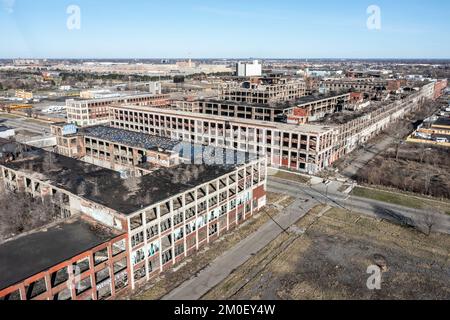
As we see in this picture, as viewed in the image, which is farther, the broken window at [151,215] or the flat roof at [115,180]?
the flat roof at [115,180]

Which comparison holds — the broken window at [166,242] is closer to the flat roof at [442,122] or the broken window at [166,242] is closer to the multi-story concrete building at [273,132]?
the multi-story concrete building at [273,132]

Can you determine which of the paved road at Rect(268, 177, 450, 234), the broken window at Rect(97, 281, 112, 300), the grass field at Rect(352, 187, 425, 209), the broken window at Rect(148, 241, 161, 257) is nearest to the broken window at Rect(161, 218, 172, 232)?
the broken window at Rect(148, 241, 161, 257)

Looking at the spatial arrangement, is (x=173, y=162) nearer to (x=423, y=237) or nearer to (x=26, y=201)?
(x=26, y=201)

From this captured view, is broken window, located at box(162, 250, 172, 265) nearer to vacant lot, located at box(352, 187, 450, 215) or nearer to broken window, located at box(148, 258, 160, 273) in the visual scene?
broken window, located at box(148, 258, 160, 273)

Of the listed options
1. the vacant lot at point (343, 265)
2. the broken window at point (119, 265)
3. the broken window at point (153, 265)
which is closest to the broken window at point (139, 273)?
the broken window at point (153, 265)

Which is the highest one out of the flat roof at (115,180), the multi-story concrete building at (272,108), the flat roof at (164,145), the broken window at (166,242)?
the multi-story concrete building at (272,108)

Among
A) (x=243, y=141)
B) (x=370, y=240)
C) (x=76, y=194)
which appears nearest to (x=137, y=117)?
(x=243, y=141)
